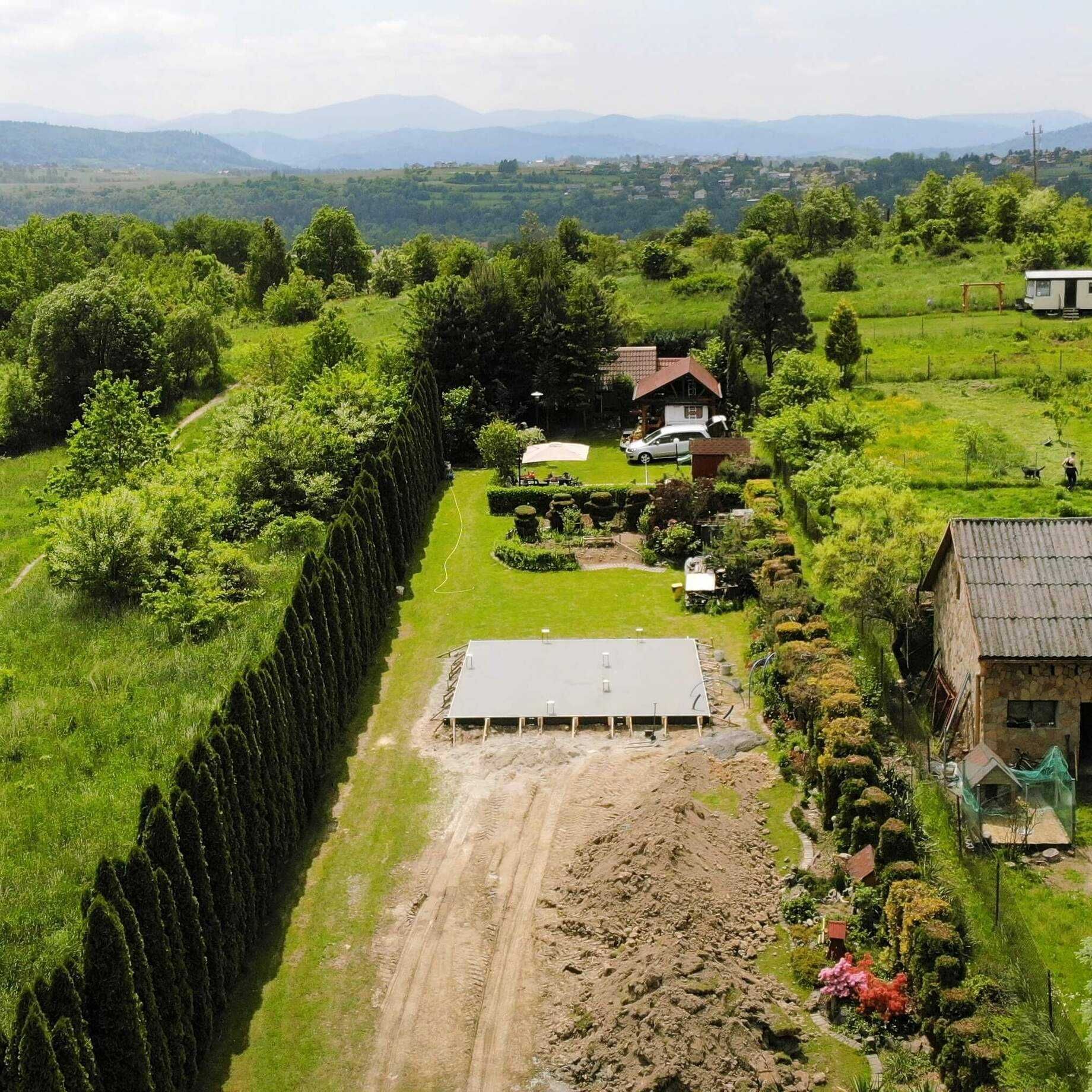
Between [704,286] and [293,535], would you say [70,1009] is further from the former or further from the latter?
[704,286]

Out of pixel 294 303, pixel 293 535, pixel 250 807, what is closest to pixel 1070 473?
pixel 293 535

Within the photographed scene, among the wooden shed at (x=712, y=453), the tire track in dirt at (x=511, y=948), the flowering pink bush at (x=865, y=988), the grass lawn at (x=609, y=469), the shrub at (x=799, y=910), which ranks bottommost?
the tire track in dirt at (x=511, y=948)

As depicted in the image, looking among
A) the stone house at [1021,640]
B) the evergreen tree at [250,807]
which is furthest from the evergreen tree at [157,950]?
the stone house at [1021,640]

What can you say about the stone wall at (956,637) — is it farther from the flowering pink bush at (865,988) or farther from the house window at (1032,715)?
the flowering pink bush at (865,988)

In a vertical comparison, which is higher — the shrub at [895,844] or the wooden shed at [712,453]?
the wooden shed at [712,453]

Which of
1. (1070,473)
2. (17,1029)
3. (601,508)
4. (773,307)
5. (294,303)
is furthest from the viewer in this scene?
(294,303)

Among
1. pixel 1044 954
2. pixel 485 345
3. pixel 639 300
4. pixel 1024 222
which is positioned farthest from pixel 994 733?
pixel 1024 222
